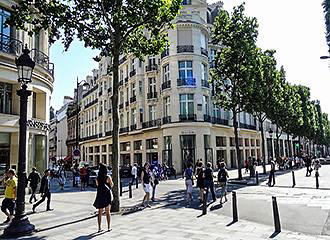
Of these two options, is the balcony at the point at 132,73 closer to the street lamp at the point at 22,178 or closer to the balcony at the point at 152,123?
the balcony at the point at 152,123

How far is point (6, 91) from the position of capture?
54.1 ft

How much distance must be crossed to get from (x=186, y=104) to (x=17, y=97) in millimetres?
19075

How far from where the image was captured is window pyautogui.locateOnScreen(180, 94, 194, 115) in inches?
1288

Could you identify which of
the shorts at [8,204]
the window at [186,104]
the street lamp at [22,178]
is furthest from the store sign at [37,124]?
the window at [186,104]

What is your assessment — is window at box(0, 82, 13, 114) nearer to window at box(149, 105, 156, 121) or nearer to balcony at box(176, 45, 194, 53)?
balcony at box(176, 45, 194, 53)

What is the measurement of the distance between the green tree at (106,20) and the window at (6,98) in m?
5.91

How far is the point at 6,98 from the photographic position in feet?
54.1

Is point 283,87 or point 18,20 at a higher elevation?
point 283,87

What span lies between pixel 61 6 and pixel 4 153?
30.5 ft

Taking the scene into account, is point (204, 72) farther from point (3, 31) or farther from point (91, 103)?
point (91, 103)

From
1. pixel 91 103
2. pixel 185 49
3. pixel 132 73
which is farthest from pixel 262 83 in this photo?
pixel 91 103

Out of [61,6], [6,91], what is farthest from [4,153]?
[61,6]

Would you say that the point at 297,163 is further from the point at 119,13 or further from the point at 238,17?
the point at 119,13

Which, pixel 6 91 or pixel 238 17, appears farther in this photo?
pixel 238 17
